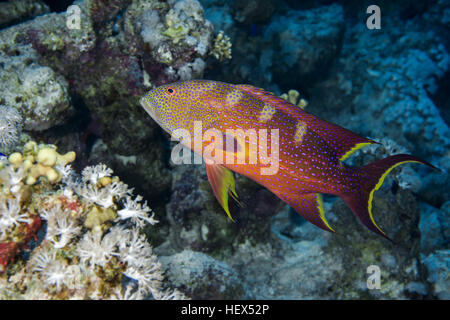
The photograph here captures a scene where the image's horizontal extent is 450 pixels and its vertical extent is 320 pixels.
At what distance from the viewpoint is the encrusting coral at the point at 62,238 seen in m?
2.08

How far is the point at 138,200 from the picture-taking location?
2811 millimetres

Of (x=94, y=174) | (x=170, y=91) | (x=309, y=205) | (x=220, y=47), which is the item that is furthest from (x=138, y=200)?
(x=220, y=47)

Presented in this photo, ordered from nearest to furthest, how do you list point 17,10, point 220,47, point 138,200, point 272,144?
point 138,200
point 272,144
point 220,47
point 17,10

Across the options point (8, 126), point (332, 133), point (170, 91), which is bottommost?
point (332, 133)

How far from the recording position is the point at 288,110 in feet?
10.1

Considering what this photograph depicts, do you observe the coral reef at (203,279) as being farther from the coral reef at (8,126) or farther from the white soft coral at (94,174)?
the coral reef at (8,126)

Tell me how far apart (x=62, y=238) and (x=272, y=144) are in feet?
7.22

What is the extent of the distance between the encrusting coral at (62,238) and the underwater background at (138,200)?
0.03 ft

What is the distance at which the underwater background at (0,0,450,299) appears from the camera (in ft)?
7.29

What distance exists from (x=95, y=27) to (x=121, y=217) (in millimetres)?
3825

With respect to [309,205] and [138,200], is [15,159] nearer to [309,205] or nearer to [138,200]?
[138,200]
